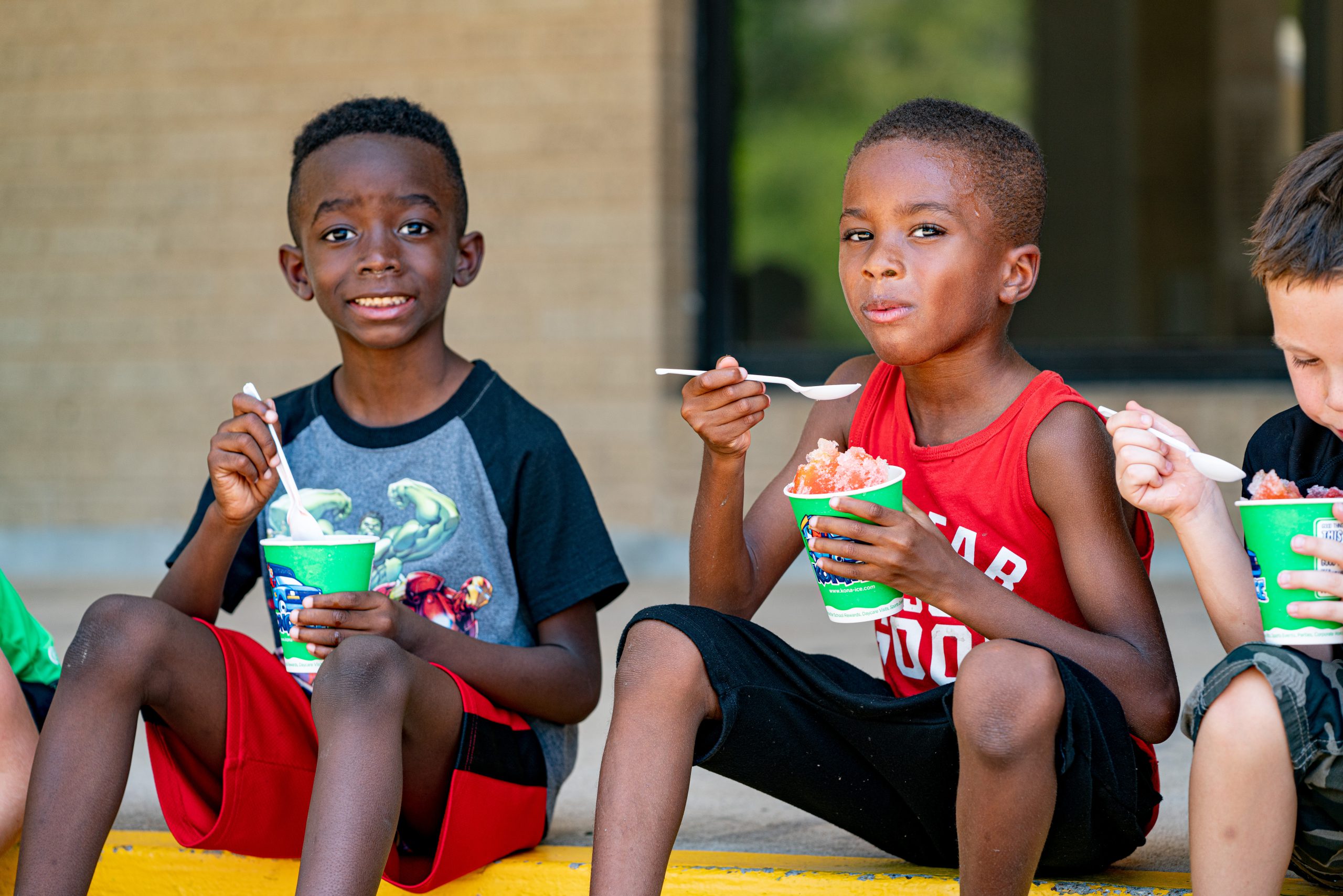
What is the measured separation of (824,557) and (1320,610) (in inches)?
23.8

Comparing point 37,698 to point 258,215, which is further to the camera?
point 258,215

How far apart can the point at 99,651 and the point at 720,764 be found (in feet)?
3.05

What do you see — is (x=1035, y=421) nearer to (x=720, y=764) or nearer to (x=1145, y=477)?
(x=1145, y=477)

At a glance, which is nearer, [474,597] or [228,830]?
[228,830]

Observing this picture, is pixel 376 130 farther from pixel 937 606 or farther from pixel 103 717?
pixel 937 606

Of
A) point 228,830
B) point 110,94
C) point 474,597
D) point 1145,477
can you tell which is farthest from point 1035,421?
point 110,94

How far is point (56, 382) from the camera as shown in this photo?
691 centimetres

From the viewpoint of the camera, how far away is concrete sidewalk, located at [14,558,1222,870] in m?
2.66

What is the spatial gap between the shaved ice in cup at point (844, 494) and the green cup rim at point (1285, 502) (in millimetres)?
435

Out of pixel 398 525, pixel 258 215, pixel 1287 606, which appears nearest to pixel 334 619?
pixel 398 525

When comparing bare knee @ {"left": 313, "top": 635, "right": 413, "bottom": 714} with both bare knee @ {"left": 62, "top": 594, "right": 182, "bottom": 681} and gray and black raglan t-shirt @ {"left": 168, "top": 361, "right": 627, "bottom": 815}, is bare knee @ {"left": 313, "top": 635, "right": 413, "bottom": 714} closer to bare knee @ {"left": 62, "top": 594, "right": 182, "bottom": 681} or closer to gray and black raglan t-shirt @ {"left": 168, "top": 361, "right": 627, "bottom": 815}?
bare knee @ {"left": 62, "top": 594, "right": 182, "bottom": 681}

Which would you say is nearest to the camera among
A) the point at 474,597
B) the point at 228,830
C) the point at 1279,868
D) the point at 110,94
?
the point at 1279,868

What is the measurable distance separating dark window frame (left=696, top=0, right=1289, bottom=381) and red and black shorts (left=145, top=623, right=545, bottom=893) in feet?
13.5

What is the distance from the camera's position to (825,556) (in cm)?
196
